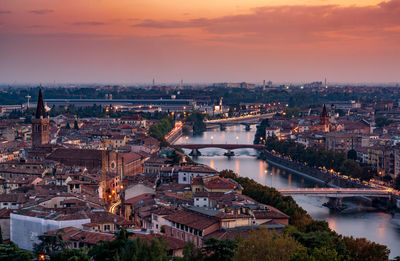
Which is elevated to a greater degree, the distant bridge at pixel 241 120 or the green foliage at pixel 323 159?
the green foliage at pixel 323 159

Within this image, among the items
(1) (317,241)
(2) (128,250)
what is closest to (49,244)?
(2) (128,250)

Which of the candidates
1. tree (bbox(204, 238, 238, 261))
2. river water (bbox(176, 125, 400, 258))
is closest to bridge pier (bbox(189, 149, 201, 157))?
river water (bbox(176, 125, 400, 258))

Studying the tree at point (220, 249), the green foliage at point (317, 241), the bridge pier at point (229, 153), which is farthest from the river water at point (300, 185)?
the tree at point (220, 249)

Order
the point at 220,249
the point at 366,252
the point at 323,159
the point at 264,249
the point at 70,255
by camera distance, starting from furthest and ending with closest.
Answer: the point at 323,159, the point at 366,252, the point at 220,249, the point at 70,255, the point at 264,249

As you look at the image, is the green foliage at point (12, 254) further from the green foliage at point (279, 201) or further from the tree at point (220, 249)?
the green foliage at point (279, 201)

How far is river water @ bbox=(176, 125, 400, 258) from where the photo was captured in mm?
12289

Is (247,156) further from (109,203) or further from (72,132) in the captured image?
(109,203)

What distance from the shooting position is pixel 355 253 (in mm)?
8141

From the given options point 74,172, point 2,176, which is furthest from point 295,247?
point 2,176

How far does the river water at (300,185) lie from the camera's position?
12289 millimetres

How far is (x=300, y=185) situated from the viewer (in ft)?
59.2

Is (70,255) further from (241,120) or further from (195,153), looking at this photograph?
(241,120)

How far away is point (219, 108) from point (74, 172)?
39695mm

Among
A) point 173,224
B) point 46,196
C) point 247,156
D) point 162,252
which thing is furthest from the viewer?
point 247,156
